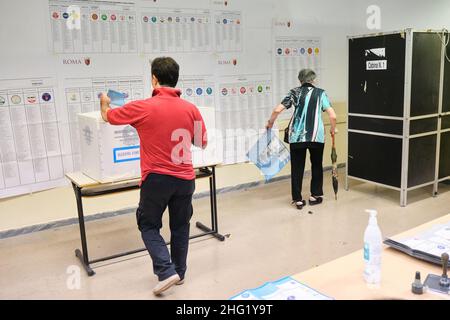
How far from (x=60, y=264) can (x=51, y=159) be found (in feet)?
3.27

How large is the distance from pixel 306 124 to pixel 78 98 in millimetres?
2006

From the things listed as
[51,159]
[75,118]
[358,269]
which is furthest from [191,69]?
[358,269]

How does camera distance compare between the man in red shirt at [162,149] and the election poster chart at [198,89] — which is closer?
the man in red shirt at [162,149]

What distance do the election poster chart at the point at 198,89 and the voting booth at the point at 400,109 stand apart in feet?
4.59

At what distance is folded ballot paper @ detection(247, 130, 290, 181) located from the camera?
15.9 feet

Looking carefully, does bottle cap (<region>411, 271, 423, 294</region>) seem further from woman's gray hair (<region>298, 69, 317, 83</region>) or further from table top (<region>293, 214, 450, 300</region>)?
woman's gray hair (<region>298, 69, 317, 83</region>)

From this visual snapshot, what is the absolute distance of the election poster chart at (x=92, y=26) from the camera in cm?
357

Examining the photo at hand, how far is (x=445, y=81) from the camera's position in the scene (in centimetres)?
426

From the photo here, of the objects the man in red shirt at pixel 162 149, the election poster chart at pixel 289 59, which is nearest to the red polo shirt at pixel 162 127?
the man in red shirt at pixel 162 149

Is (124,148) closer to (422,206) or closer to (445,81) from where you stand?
(422,206)

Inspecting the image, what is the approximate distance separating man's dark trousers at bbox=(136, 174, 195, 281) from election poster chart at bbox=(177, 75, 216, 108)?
6.07 feet

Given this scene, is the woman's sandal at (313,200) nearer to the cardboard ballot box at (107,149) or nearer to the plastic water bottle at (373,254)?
the cardboard ballot box at (107,149)

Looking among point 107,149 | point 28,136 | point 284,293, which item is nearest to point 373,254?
point 284,293

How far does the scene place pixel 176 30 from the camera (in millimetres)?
4121
